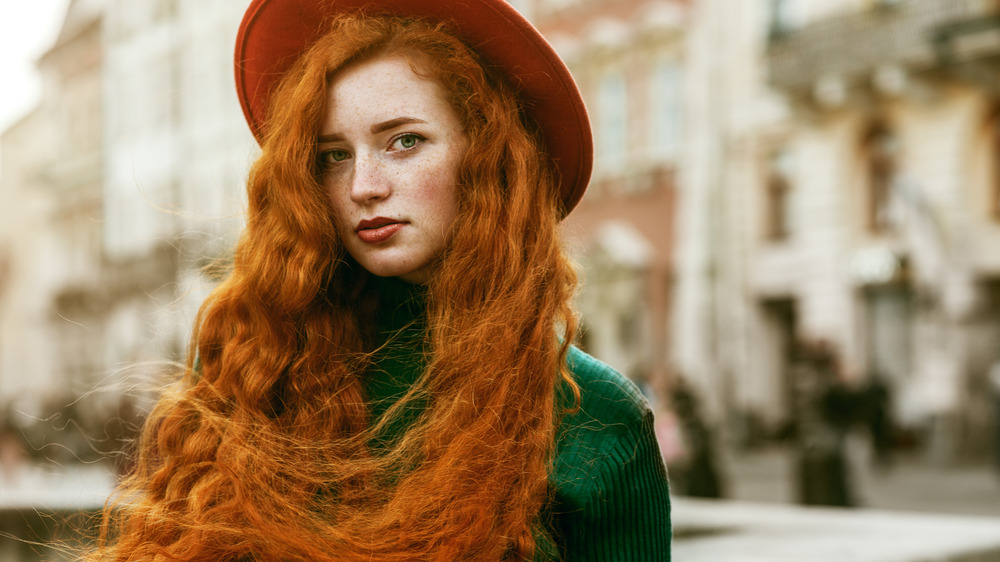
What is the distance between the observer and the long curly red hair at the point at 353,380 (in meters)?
1.46

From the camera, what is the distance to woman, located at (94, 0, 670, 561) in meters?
1.48

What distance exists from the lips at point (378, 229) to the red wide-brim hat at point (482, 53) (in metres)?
0.28

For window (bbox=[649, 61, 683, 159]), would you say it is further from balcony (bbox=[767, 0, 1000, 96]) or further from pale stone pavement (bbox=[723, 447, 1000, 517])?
pale stone pavement (bbox=[723, 447, 1000, 517])

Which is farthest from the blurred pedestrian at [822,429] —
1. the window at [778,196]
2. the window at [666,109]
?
Result: the window at [666,109]

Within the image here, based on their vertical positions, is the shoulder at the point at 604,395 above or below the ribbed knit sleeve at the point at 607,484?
above

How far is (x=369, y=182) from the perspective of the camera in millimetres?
1631

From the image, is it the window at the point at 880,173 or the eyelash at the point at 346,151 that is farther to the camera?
the window at the point at 880,173

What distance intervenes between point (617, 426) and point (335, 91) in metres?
0.60

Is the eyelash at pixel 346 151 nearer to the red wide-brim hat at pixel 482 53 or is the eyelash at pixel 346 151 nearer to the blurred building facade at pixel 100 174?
the red wide-brim hat at pixel 482 53

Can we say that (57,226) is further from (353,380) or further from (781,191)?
(353,380)

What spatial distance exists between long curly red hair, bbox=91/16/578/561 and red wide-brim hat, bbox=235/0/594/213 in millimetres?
31

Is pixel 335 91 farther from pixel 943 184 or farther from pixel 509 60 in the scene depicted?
pixel 943 184

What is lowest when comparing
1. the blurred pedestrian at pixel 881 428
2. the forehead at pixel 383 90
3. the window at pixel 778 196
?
the blurred pedestrian at pixel 881 428


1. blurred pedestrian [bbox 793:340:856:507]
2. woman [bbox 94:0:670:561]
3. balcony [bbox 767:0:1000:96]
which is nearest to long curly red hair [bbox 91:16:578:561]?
woman [bbox 94:0:670:561]
